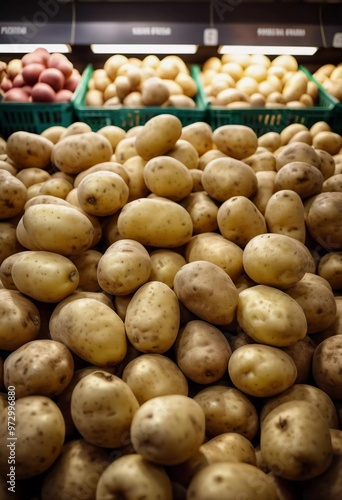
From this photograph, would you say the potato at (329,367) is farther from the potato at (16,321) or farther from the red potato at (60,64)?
the red potato at (60,64)

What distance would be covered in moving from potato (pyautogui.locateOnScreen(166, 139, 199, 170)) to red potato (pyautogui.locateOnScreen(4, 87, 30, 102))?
1573 mm

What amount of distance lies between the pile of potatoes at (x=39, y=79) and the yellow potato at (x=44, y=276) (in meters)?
1.80

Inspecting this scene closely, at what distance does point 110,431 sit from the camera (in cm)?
100

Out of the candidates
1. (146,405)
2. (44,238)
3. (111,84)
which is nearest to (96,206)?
(44,238)

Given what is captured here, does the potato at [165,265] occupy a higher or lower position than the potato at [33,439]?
Answer: higher

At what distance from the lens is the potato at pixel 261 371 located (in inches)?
44.6

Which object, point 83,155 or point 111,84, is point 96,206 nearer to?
point 83,155

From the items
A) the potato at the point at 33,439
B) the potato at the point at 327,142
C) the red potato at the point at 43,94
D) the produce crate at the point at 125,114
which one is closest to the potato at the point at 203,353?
the potato at the point at 33,439

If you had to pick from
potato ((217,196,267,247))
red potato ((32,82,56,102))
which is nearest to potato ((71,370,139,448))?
potato ((217,196,267,247))

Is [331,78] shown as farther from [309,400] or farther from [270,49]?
[309,400]

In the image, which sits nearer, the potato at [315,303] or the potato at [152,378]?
the potato at [152,378]

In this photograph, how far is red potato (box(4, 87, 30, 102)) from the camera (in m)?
2.76

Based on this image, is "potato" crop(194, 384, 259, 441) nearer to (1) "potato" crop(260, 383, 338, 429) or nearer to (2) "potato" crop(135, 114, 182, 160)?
(1) "potato" crop(260, 383, 338, 429)

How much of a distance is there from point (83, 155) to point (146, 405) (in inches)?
46.7
